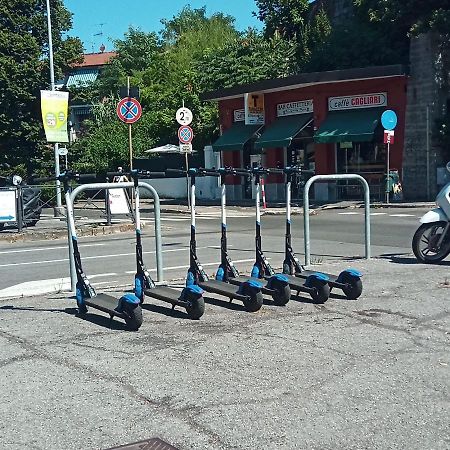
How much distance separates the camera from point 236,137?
32.9 m

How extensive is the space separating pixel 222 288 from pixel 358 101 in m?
21.7

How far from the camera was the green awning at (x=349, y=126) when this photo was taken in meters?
26.7

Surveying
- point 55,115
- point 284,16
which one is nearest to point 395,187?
point 55,115

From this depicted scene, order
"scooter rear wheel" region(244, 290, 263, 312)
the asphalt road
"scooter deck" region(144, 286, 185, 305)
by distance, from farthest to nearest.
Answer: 1. the asphalt road
2. "scooter rear wheel" region(244, 290, 263, 312)
3. "scooter deck" region(144, 286, 185, 305)

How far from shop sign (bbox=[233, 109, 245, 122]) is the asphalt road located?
13.3 metres

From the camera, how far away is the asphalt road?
11.1 metres

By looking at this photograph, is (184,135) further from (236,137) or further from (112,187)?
(112,187)

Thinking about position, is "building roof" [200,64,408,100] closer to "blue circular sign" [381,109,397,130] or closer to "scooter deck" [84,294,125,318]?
"blue circular sign" [381,109,397,130]

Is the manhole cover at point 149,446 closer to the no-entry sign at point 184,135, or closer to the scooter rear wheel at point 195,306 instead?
the scooter rear wheel at point 195,306

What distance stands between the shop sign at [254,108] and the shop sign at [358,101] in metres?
3.99

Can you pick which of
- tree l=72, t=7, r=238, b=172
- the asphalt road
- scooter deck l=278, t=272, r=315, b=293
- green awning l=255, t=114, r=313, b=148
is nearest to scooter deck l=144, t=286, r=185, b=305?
scooter deck l=278, t=272, r=315, b=293

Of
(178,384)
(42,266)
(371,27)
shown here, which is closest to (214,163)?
(371,27)

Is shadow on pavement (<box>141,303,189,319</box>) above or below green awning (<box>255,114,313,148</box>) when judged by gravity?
below

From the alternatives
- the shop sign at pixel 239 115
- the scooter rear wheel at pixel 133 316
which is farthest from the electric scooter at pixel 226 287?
the shop sign at pixel 239 115
